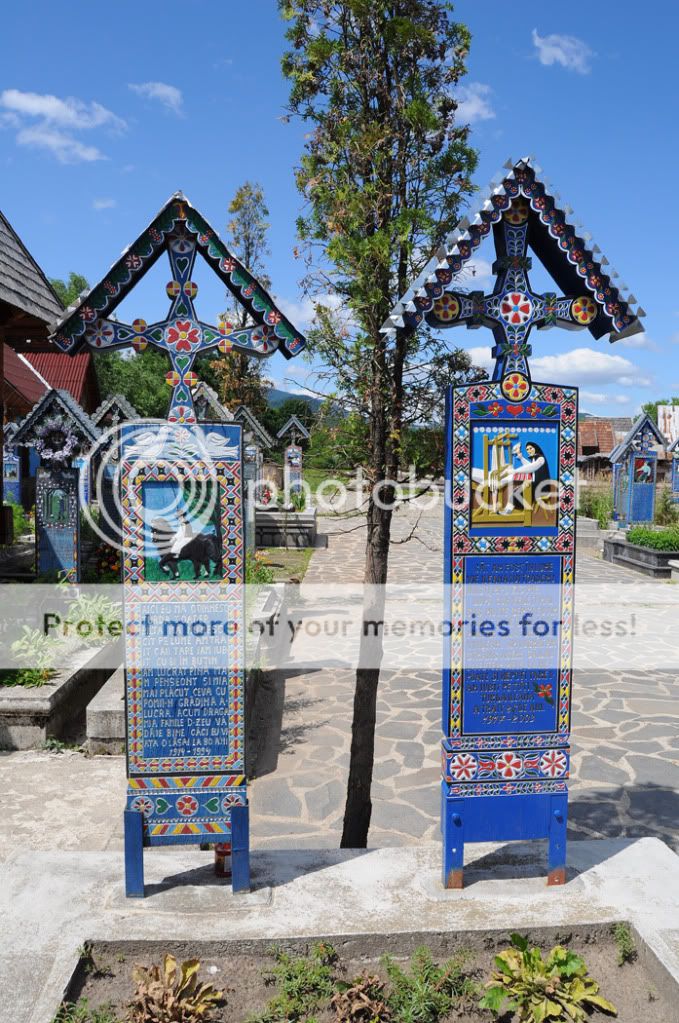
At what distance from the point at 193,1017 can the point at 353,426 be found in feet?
9.60

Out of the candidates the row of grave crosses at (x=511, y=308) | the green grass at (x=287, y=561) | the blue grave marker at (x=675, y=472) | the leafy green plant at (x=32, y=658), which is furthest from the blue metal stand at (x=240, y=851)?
the blue grave marker at (x=675, y=472)

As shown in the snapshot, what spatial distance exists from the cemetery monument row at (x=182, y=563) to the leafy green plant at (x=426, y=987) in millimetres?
880

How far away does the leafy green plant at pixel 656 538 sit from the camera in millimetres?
16266

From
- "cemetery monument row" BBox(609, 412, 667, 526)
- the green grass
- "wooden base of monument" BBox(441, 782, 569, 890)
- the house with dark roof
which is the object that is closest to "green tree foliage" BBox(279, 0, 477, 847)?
"wooden base of monument" BBox(441, 782, 569, 890)

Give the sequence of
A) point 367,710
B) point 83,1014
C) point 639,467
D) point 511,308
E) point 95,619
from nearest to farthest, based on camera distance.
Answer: point 83,1014 < point 511,308 < point 367,710 < point 95,619 < point 639,467

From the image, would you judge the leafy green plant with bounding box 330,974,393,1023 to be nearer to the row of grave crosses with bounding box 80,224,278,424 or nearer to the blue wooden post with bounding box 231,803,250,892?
the blue wooden post with bounding box 231,803,250,892

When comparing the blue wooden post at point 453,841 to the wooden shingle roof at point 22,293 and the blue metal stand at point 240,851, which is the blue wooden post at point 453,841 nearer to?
the blue metal stand at point 240,851

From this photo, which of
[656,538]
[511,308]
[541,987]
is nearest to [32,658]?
[541,987]

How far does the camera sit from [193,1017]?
2918mm

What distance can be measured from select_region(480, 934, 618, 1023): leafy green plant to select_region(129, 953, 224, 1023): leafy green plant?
3.70 feet

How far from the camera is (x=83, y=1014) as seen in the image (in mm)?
2918

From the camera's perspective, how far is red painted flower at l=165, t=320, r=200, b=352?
3.57m

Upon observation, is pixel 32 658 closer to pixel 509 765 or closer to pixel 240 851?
pixel 240 851

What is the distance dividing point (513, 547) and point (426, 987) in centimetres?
195
